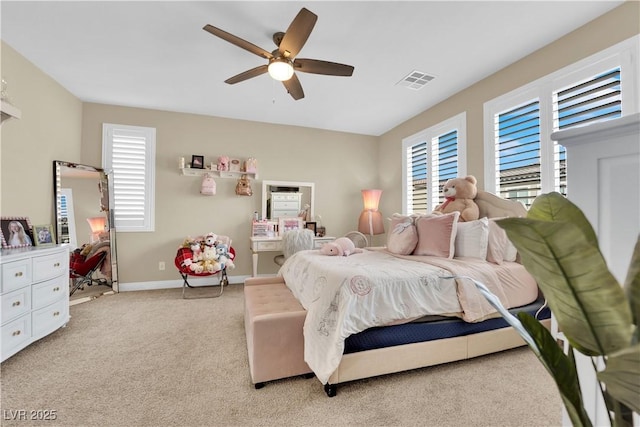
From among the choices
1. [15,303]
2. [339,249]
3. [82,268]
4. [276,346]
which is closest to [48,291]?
[15,303]

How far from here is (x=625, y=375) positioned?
355 millimetres

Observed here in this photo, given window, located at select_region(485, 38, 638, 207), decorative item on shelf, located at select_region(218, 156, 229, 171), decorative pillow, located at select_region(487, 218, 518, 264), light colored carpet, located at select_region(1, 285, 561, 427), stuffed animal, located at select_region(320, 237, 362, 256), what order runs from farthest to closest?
decorative item on shelf, located at select_region(218, 156, 229, 171) < stuffed animal, located at select_region(320, 237, 362, 256) < decorative pillow, located at select_region(487, 218, 518, 264) < window, located at select_region(485, 38, 638, 207) < light colored carpet, located at select_region(1, 285, 561, 427)

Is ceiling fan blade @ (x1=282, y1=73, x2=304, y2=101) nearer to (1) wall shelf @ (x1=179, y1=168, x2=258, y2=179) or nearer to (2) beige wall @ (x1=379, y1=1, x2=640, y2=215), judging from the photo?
(1) wall shelf @ (x1=179, y1=168, x2=258, y2=179)

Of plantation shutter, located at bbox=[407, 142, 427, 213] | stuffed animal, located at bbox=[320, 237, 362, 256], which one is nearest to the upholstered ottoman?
stuffed animal, located at bbox=[320, 237, 362, 256]

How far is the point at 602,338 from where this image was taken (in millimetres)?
419

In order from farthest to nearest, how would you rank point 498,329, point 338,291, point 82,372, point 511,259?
1. point 511,259
2. point 498,329
3. point 82,372
4. point 338,291

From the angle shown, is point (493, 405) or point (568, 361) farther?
point (493, 405)

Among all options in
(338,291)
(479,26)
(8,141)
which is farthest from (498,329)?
(8,141)

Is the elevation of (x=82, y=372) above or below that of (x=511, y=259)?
below

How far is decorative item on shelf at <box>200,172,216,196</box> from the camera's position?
407 centimetres

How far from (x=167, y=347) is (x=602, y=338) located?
2639 mm

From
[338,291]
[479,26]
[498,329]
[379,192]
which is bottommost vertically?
[498,329]

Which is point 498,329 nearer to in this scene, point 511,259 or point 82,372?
point 511,259

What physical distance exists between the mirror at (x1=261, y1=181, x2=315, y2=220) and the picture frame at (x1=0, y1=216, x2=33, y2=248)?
261cm
